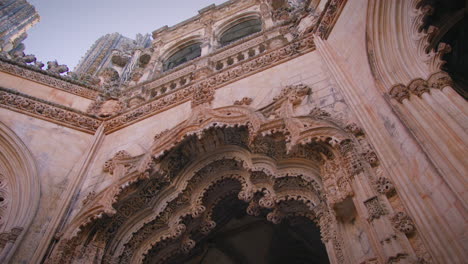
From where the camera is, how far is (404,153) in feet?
12.3

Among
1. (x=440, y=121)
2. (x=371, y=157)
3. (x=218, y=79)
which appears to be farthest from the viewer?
(x=218, y=79)

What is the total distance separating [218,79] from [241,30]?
5.53 meters

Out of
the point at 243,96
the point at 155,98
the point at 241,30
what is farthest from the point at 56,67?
the point at 241,30

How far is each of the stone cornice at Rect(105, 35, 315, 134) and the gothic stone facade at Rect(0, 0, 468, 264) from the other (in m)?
0.03

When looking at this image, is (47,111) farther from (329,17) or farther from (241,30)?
(241,30)

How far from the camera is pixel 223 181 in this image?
20.8 feet

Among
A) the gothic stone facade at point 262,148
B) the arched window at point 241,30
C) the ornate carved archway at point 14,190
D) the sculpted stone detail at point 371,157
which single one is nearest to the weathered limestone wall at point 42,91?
the gothic stone facade at point 262,148

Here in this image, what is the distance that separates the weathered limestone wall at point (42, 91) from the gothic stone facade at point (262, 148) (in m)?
0.04

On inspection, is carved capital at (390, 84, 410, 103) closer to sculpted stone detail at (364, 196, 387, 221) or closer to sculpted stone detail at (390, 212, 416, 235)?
sculpted stone detail at (364, 196, 387, 221)

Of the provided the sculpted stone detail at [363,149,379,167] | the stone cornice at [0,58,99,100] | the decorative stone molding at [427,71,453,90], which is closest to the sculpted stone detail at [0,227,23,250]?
the stone cornice at [0,58,99,100]

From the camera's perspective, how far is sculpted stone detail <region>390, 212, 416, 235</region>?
10.7 feet

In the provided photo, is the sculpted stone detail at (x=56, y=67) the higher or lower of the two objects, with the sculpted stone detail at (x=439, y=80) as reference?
higher

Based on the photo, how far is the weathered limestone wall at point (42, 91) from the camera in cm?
812

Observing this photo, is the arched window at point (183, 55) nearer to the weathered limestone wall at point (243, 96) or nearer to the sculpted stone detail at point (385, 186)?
the weathered limestone wall at point (243, 96)
